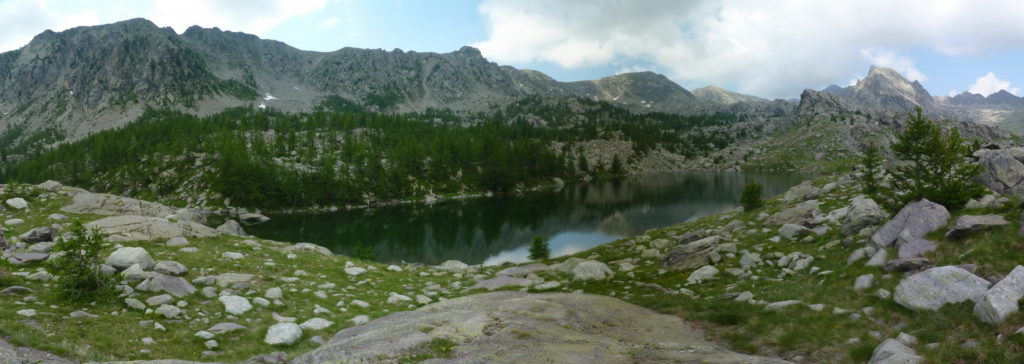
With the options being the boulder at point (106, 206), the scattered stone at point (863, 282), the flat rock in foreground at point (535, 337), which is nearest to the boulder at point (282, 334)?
the flat rock in foreground at point (535, 337)

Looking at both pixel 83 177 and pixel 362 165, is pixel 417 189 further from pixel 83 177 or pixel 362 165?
pixel 83 177

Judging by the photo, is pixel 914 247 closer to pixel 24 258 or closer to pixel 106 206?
pixel 24 258

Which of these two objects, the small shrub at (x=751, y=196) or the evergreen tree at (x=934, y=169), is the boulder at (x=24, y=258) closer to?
the evergreen tree at (x=934, y=169)

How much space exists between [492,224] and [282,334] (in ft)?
228

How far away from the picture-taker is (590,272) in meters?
30.2

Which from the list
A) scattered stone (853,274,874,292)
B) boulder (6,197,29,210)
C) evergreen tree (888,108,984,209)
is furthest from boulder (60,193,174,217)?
evergreen tree (888,108,984,209)

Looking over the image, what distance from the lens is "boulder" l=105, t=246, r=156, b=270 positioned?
712 inches

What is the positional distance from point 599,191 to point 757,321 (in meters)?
122

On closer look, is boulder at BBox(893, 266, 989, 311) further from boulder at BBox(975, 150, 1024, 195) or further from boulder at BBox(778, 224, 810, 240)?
boulder at BBox(778, 224, 810, 240)

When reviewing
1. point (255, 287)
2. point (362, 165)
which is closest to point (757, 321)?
point (255, 287)

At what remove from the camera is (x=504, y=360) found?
10.8 meters

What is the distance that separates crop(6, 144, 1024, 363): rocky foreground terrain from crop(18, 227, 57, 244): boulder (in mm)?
57

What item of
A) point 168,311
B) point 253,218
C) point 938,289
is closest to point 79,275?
point 168,311

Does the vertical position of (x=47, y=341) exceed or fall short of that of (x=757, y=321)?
it exceeds it
